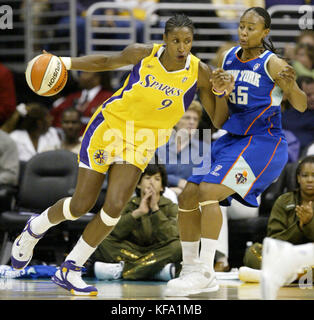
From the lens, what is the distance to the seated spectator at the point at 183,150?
793 centimetres

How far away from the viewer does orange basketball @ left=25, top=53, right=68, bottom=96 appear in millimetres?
5332

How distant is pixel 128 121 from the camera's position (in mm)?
5387

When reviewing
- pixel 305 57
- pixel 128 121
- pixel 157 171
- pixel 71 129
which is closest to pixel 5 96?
pixel 71 129

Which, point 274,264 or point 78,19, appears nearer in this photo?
point 274,264

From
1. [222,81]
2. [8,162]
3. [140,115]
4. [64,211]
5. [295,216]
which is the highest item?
[222,81]

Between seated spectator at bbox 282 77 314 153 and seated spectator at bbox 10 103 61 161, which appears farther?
seated spectator at bbox 10 103 61 161

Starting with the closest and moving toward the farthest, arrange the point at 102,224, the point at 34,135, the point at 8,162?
the point at 102,224 < the point at 8,162 < the point at 34,135

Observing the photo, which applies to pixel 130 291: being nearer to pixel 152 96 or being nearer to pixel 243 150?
pixel 243 150

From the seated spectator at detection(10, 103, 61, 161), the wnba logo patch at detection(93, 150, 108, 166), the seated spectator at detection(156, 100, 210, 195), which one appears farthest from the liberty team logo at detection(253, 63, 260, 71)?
the seated spectator at detection(10, 103, 61, 161)

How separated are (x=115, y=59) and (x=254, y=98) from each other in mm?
1031

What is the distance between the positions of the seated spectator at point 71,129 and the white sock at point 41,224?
2914 millimetres

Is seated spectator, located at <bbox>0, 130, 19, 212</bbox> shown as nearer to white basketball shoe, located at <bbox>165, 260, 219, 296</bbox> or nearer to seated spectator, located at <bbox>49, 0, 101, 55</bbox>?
seated spectator, located at <bbox>49, 0, 101, 55</bbox>

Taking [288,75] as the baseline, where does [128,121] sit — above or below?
below

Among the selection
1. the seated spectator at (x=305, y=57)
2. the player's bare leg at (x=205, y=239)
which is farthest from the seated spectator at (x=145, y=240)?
the seated spectator at (x=305, y=57)
